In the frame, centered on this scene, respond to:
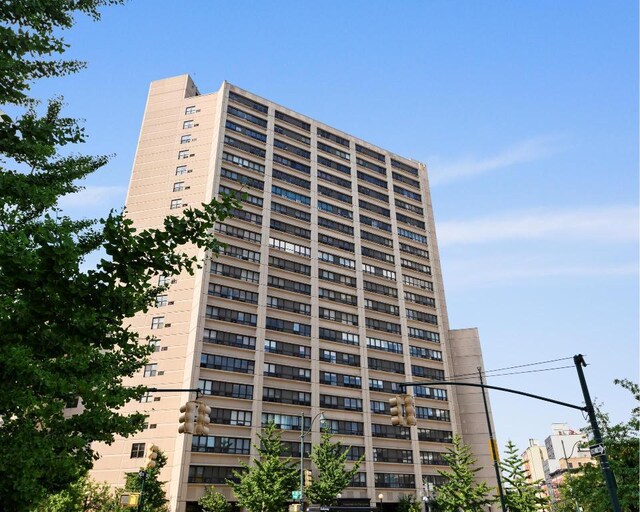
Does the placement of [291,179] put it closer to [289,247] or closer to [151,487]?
[289,247]

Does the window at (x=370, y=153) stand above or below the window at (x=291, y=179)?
above

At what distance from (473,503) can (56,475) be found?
44.5 meters

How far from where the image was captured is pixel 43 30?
1210cm

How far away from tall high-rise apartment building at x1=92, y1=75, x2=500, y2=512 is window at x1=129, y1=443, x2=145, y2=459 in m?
0.15

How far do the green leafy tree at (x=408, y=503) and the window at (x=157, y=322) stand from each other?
34.9m

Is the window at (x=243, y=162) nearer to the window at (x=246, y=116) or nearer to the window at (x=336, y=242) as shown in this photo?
the window at (x=246, y=116)

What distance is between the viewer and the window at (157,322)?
5400 centimetres

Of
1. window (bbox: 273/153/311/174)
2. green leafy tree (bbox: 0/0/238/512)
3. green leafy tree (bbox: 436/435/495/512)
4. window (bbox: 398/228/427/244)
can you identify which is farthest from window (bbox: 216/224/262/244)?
green leafy tree (bbox: 0/0/238/512)

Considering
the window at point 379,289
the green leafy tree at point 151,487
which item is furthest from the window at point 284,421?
the window at point 379,289

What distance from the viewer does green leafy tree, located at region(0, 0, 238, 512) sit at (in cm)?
704

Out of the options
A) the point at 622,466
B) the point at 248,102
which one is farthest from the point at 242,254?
the point at 622,466

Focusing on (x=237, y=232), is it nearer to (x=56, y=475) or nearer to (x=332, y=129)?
(x=332, y=129)

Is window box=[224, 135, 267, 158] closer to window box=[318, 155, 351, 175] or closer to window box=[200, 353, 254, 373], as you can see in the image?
window box=[318, 155, 351, 175]

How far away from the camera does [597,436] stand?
14.2 m
